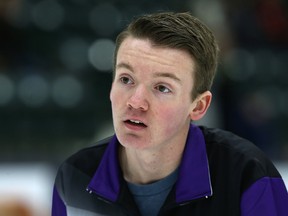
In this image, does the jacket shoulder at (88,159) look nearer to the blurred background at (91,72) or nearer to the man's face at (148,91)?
the man's face at (148,91)

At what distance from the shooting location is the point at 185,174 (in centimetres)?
253

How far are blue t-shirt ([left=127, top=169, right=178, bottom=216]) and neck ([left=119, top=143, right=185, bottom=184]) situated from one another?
40 millimetres

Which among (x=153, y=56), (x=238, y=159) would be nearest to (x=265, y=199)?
(x=238, y=159)

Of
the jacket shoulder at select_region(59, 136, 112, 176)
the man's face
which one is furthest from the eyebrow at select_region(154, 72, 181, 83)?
the jacket shoulder at select_region(59, 136, 112, 176)

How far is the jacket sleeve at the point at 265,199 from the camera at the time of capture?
2346mm

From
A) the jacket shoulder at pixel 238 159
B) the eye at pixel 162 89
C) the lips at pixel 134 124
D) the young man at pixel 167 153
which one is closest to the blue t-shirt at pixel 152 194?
the young man at pixel 167 153

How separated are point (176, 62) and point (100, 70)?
4171mm

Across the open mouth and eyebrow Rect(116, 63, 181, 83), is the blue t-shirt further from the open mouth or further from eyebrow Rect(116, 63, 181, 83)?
eyebrow Rect(116, 63, 181, 83)

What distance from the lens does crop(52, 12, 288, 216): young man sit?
2.35 meters

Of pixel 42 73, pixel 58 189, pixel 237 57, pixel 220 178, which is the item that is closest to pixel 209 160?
pixel 220 178

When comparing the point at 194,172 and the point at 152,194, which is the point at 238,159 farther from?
the point at 152,194

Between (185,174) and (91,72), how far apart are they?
404 centimetres

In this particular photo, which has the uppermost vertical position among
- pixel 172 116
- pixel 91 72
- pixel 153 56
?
pixel 153 56

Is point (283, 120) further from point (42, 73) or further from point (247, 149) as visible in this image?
point (247, 149)
